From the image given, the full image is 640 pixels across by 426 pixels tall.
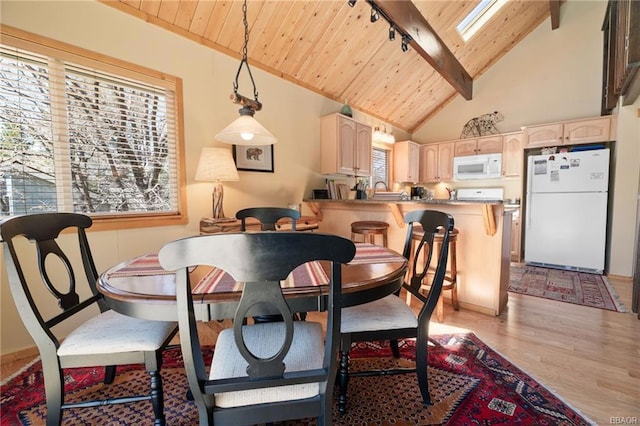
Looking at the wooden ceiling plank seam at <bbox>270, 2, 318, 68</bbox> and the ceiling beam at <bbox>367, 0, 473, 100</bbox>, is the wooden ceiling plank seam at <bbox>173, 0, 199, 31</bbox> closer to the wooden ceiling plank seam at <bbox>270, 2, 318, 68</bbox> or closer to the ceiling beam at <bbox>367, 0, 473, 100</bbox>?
the wooden ceiling plank seam at <bbox>270, 2, 318, 68</bbox>

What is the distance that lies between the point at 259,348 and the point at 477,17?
5.19m

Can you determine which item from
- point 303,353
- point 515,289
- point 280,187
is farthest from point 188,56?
point 515,289

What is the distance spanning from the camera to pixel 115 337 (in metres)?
1.15

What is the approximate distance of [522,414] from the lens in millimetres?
1358

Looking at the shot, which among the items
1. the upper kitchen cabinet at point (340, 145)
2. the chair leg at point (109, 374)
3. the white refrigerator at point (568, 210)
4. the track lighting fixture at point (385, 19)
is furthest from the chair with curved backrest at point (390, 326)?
the white refrigerator at point (568, 210)

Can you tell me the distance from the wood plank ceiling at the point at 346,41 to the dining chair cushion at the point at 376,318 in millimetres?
2738

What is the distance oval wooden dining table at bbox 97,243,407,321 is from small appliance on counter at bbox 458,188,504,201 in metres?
4.48

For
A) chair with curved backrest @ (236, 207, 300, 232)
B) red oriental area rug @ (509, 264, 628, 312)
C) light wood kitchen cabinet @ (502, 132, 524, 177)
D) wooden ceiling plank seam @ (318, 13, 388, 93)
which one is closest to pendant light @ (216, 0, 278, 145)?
chair with curved backrest @ (236, 207, 300, 232)

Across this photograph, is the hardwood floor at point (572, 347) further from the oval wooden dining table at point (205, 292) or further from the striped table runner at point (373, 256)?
the oval wooden dining table at point (205, 292)

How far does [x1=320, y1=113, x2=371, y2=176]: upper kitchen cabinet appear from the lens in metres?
3.86

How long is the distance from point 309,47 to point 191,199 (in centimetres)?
221

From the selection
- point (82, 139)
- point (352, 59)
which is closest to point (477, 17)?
point (352, 59)

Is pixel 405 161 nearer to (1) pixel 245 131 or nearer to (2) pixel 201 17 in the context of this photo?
(2) pixel 201 17

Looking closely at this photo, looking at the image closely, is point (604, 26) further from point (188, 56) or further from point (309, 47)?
point (188, 56)
